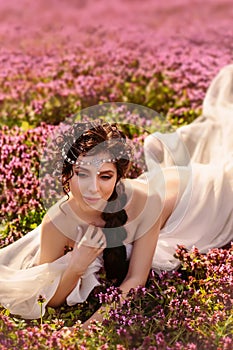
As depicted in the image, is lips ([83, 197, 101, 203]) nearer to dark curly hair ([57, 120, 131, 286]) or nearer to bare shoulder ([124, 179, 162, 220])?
dark curly hair ([57, 120, 131, 286])

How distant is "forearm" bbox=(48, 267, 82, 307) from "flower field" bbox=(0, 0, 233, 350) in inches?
2.7

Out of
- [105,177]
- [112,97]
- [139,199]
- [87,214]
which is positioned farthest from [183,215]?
[112,97]

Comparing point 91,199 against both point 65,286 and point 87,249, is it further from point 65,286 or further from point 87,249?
point 65,286

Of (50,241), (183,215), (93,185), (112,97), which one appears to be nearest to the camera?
(93,185)

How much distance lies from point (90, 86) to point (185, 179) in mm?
2556

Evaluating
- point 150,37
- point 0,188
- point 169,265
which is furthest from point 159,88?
point 169,265

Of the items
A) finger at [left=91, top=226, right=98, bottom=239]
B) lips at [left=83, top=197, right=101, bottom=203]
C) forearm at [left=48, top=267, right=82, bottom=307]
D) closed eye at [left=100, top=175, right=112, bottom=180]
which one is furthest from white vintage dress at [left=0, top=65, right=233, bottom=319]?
closed eye at [left=100, top=175, right=112, bottom=180]

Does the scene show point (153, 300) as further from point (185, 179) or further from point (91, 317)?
point (185, 179)

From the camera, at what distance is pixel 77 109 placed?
6.76m

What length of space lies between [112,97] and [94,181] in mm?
3383

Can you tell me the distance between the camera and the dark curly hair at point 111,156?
3719 mm

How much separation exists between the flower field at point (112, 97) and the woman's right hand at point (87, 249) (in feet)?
0.67

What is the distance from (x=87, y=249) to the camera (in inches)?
153

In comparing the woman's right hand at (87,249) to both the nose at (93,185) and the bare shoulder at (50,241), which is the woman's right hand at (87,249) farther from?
the nose at (93,185)
